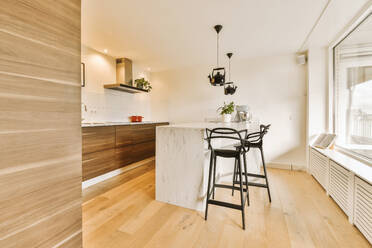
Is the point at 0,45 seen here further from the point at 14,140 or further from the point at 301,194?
the point at 301,194

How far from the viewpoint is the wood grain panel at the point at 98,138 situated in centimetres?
265

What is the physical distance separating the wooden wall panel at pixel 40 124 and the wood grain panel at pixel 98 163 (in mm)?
2344

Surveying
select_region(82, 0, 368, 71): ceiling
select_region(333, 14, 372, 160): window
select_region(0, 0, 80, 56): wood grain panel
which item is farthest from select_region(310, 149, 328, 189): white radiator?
select_region(0, 0, 80, 56): wood grain panel

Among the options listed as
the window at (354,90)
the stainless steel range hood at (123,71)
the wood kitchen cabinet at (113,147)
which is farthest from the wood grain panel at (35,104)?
the stainless steel range hood at (123,71)

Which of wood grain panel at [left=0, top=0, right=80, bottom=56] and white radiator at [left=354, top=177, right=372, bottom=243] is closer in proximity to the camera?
wood grain panel at [left=0, top=0, right=80, bottom=56]

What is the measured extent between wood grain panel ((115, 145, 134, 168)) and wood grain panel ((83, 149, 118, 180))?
9cm

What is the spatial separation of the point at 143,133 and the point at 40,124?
3.46m

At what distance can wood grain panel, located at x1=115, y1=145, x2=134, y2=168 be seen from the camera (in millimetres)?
3248

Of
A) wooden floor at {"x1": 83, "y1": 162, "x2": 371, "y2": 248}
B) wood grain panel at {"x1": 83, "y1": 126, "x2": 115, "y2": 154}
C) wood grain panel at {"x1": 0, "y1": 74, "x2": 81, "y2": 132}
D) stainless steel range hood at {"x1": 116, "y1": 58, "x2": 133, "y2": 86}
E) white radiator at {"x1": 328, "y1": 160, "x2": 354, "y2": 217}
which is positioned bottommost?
wooden floor at {"x1": 83, "y1": 162, "x2": 371, "y2": 248}

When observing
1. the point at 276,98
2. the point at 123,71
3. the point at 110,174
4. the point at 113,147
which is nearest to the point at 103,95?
the point at 123,71

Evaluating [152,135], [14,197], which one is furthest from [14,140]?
[152,135]

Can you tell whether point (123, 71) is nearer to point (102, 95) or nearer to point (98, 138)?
point (102, 95)

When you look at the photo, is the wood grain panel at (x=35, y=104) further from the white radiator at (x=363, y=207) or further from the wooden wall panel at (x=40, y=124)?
the white radiator at (x=363, y=207)

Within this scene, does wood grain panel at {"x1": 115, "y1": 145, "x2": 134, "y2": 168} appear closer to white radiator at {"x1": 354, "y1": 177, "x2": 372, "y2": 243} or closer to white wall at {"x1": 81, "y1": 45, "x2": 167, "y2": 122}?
white wall at {"x1": 81, "y1": 45, "x2": 167, "y2": 122}
